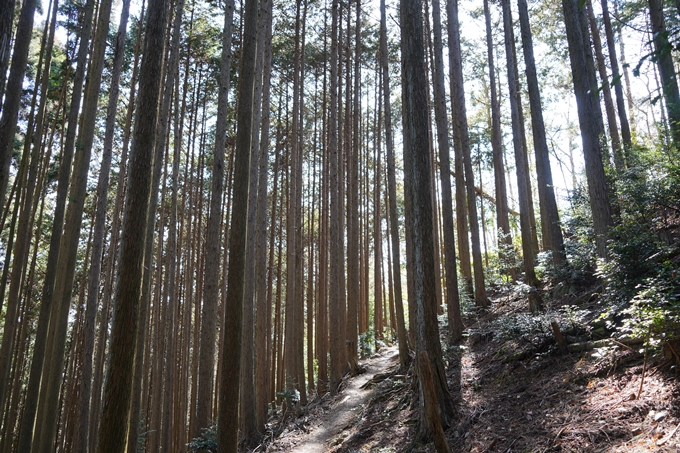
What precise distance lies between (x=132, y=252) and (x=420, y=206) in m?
3.94

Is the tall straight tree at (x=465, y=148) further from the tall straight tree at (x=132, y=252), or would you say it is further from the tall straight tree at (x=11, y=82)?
the tall straight tree at (x=11, y=82)

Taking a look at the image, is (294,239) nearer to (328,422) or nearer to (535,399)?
(328,422)

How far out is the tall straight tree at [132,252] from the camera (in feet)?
16.0

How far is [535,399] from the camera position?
568cm

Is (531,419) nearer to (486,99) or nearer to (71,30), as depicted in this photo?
(71,30)

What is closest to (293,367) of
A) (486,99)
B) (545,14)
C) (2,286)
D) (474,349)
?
(474,349)

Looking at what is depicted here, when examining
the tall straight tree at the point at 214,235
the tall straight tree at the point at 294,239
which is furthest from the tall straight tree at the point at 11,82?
the tall straight tree at the point at 294,239

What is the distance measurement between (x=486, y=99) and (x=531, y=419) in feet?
67.9

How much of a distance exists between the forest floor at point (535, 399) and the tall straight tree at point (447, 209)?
565 millimetres

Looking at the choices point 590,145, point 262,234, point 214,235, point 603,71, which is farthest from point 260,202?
point 603,71

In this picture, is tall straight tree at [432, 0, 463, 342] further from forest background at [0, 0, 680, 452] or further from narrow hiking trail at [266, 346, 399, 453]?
narrow hiking trail at [266, 346, 399, 453]

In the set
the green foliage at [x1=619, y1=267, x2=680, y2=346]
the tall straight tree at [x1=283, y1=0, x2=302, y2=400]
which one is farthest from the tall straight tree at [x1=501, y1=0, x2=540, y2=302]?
the tall straight tree at [x1=283, y1=0, x2=302, y2=400]

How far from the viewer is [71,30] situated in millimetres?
12789

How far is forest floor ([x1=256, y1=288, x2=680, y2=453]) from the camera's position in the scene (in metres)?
4.29
